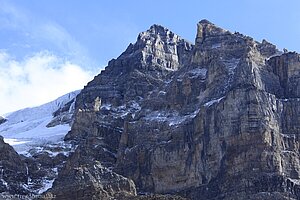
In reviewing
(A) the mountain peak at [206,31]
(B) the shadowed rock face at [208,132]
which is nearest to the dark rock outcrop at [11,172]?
(B) the shadowed rock face at [208,132]

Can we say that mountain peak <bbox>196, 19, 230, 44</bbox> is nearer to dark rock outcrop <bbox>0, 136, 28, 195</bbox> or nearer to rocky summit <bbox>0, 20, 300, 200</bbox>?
rocky summit <bbox>0, 20, 300, 200</bbox>

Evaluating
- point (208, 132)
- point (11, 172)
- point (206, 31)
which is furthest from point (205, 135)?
point (206, 31)

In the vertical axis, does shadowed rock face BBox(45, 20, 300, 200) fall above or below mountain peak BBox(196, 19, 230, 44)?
below

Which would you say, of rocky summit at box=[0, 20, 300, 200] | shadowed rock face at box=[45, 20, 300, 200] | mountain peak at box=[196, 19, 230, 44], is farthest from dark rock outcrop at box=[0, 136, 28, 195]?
mountain peak at box=[196, 19, 230, 44]

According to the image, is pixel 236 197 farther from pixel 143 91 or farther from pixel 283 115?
pixel 143 91

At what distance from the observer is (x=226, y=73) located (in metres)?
146

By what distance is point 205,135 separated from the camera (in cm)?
13612

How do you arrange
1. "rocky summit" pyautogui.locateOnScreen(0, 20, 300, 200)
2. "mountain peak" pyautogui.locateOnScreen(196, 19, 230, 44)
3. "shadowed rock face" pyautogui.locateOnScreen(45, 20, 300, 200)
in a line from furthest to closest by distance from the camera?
"mountain peak" pyautogui.locateOnScreen(196, 19, 230, 44)
"shadowed rock face" pyautogui.locateOnScreen(45, 20, 300, 200)
"rocky summit" pyautogui.locateOnScreen(0, 20, 300, 200)

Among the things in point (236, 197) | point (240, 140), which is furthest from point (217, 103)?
point (236, 197)

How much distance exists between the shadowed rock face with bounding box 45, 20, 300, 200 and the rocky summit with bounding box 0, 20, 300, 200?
0.50ft

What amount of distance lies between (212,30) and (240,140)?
42.0m

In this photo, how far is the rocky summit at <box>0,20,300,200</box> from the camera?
123812mm

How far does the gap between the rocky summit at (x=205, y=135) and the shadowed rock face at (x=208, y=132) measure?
15cm

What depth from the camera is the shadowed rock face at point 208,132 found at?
125812 mm
